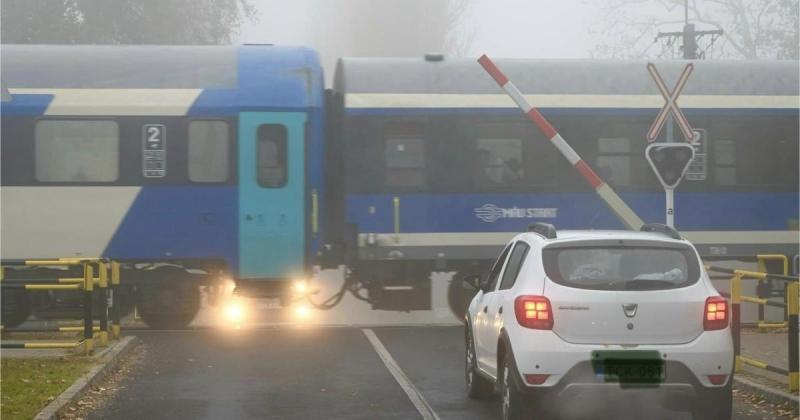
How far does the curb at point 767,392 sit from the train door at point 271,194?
8.01 meters

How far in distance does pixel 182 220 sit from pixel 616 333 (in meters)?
10.7

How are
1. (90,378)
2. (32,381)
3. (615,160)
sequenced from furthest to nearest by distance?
1. (615,160)
2. (90,378)
3. (32,381)

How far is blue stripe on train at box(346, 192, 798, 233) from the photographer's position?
65.6ft

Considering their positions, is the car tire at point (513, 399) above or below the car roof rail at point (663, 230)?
below

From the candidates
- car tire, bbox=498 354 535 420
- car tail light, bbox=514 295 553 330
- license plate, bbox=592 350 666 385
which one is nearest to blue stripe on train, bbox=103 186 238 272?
car tire, bbox=498 354 535 420

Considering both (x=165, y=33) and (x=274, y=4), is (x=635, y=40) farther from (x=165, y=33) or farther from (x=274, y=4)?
(x=274, y=4)

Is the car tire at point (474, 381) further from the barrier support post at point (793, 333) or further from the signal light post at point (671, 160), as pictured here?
the signal light post at point (671, 160)

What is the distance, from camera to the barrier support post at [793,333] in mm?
12352

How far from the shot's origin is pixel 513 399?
10281 millimetres

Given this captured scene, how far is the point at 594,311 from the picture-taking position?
1008 cm

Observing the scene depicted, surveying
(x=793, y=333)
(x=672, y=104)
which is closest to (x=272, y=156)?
(x=672, y=104)

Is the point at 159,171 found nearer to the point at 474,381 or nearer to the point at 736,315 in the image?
the point at 474,381

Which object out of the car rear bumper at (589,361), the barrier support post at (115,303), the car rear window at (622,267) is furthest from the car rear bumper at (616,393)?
the barrier support post at (115,303)

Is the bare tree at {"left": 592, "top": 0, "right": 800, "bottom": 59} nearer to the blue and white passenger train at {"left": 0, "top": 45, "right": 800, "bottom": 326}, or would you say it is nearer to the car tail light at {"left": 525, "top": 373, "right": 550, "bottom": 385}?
the blue and white passenger train at {"left": 0, "top": 45, "right": 800, "bottom": 326}
